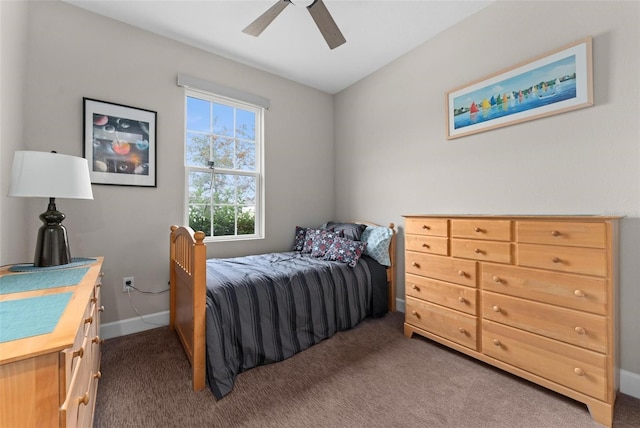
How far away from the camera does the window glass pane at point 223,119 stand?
291 cm

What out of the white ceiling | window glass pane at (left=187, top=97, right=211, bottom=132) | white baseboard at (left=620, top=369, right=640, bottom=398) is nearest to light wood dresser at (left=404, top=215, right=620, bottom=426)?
white baseboard at (left=620, top=369, right=640, bottom=398)

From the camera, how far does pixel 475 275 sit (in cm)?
187

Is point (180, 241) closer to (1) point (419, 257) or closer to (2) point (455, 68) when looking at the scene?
(1) point (419, 257)

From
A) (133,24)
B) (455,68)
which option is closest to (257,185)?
(133,24)

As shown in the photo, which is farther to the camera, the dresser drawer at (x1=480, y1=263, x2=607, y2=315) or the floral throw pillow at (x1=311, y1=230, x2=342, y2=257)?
the floral throw pillow at (x1=311, y1=230, x2=342, y2=257)

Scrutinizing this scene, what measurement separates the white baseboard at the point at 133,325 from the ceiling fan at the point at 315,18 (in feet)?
8.34

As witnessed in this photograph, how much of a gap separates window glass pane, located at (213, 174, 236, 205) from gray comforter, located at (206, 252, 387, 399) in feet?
2.47

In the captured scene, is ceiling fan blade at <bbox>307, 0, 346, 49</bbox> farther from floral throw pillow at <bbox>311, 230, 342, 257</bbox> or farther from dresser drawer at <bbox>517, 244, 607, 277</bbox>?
dresser drawer at <bbox>517, 244, 607, 277</bbox>

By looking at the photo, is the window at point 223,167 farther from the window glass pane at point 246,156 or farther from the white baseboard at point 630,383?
the white baseboard at point 630,383

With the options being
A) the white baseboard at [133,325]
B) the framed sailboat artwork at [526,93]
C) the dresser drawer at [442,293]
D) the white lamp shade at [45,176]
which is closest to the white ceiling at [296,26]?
the framed sailboat artwork at [526,93]

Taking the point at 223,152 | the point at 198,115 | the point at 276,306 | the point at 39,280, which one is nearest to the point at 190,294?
the point at 276,306

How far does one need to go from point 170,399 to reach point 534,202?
8.75 feet

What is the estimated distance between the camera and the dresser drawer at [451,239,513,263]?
67.9 inches

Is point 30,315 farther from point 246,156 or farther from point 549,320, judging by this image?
point 246,156
